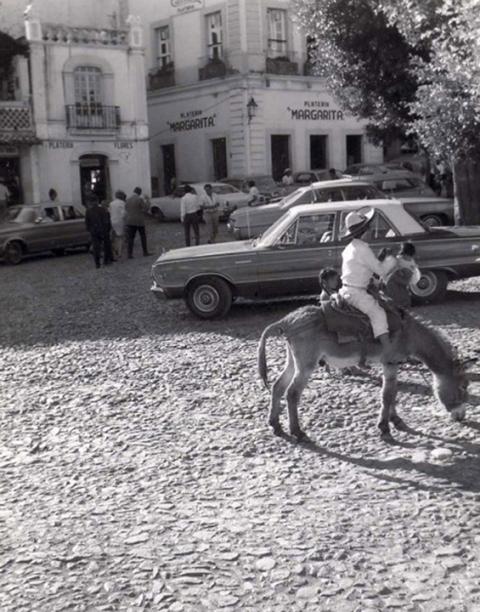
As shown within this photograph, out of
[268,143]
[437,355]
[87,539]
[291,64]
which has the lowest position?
[87,539]

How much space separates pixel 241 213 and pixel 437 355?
12.9m

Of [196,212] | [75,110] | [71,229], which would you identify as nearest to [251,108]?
[75,110]

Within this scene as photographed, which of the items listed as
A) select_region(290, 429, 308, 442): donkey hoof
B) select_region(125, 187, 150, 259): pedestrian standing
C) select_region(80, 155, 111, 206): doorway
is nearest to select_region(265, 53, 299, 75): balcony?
select_region(80, 155, 111, 206): doorway

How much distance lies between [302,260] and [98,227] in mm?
7801

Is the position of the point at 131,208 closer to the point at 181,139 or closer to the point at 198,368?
the point at 198,368

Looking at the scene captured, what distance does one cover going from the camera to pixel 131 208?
750 inches

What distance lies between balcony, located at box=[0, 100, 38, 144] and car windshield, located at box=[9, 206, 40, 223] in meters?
8.36

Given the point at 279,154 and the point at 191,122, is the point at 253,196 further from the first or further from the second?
the point at 191,122

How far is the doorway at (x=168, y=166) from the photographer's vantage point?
3719cm

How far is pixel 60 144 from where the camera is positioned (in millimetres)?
30625

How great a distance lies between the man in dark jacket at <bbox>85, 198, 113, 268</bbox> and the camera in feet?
59.7

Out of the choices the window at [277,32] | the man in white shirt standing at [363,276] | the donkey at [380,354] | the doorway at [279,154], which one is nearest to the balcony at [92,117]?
the doorway at [279,154]

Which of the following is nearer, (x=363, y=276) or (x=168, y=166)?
(x=363, y=276)

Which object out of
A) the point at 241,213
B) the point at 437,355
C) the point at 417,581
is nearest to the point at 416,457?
the point at 437,355
